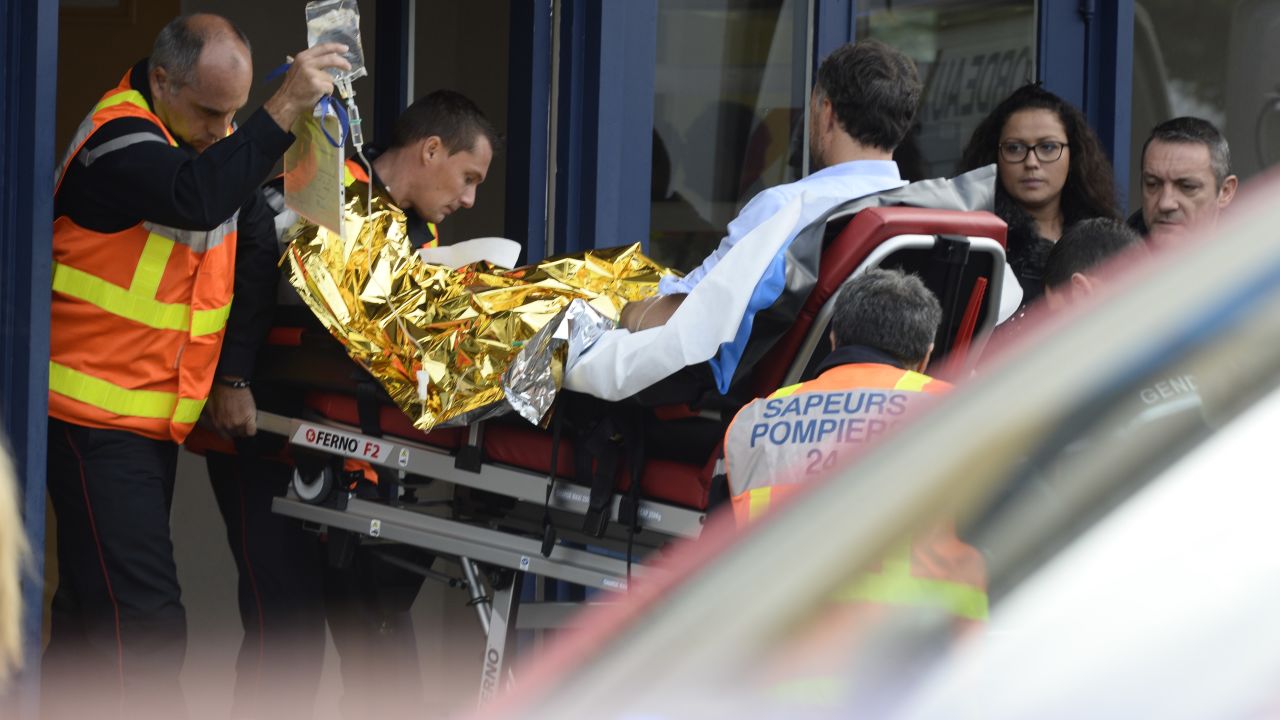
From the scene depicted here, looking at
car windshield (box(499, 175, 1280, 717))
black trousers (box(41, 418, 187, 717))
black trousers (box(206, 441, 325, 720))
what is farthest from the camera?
black trousers (box(206, 441, 325, 720))

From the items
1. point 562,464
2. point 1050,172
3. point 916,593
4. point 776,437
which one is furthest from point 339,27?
point 916,593

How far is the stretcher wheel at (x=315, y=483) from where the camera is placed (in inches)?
147

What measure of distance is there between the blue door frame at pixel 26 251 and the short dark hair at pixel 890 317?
1821mm

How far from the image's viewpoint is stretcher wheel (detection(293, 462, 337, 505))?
12.3 feet

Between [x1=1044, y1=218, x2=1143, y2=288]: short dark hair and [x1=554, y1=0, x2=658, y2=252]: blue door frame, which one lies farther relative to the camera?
[x1=554, y1=0, x2=658, y2=252]: blue door frame

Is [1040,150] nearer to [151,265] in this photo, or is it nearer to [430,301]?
[430,301]

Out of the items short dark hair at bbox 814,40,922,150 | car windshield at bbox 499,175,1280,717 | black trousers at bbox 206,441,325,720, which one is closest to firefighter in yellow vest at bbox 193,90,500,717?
black trousers at bbox 206,441,325,720

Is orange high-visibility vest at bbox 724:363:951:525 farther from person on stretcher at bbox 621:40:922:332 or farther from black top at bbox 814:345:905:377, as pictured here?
person on stretcher at bbox 621:40:922:332

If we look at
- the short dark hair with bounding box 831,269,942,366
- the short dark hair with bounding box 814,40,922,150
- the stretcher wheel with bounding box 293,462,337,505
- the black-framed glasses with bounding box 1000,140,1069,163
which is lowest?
the stretcher wheel with bounding box 293,462,337,505

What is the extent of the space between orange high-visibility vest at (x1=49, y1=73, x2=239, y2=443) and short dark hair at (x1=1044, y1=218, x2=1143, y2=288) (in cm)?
195

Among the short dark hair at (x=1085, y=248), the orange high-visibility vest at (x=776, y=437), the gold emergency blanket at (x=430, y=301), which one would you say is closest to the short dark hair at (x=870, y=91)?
the short dark hair at (x=1085, y=248)

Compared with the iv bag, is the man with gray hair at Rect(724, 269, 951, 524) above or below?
below

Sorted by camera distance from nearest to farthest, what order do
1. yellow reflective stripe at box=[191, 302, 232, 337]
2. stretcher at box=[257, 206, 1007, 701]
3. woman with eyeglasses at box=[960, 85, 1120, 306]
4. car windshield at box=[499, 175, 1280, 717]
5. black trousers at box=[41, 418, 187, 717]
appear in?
car windshield at box=[499, 175, 1280, 717], stretcher at box=[257, 206, 1007, 701], black trousers at box=[41, 418, 187, 717], yellow reflective stripe at box=[191, 302, 232, 337], woman with eyeglasses at box=[960, 85, 1120, 306]

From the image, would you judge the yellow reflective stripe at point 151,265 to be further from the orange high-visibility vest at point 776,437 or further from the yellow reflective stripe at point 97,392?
the orange high-visibility vest at point 776,437
